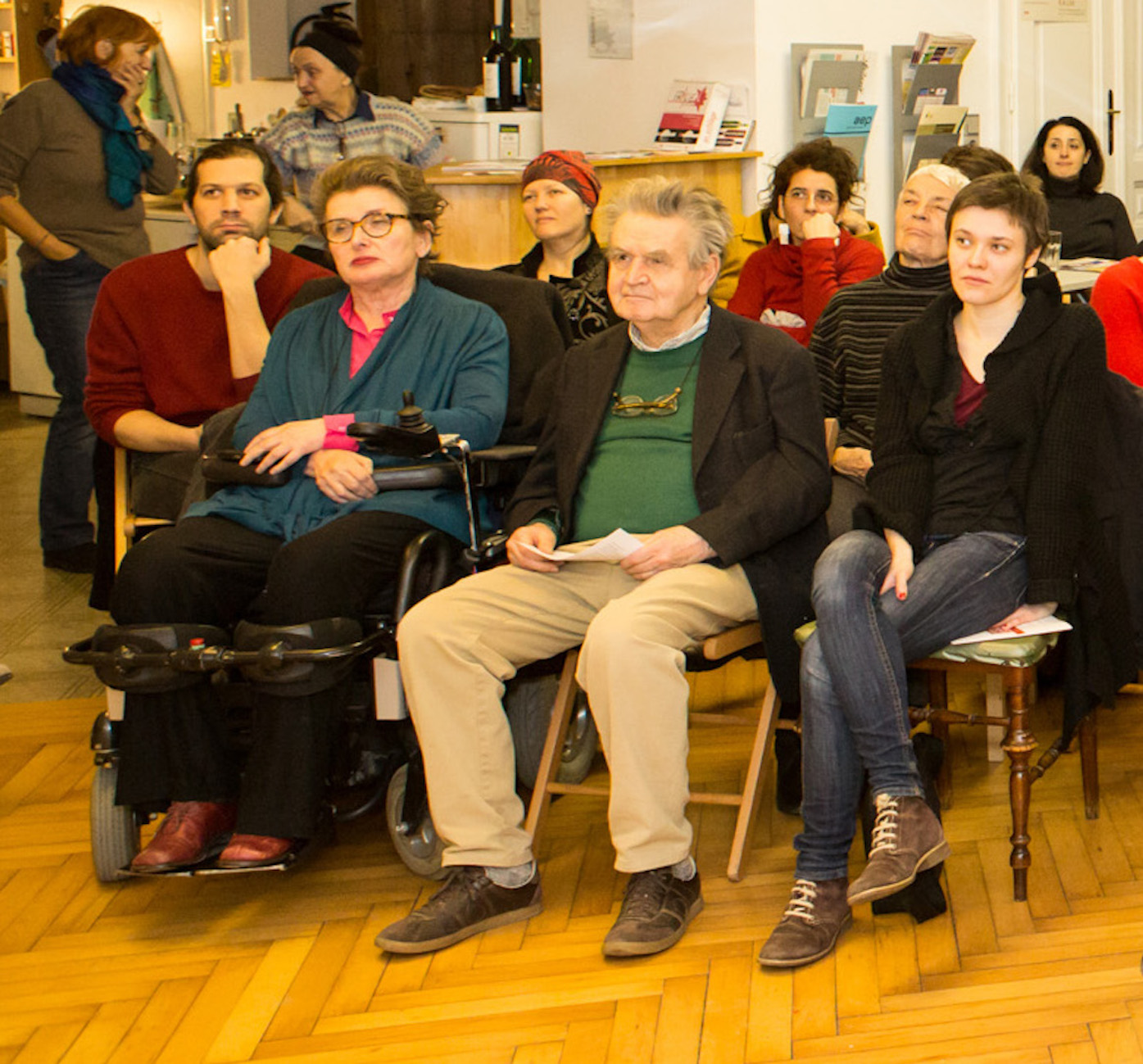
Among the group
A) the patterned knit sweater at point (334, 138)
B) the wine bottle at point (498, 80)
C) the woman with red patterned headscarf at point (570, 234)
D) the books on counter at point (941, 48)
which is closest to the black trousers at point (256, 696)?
the woman with red patterned headscarf at point (570, 234)

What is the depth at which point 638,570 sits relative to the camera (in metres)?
2.78

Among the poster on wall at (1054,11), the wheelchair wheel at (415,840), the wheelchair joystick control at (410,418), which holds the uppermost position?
the poster on wall at (1054,11)

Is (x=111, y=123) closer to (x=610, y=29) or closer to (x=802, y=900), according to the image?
(x=610, y=29)

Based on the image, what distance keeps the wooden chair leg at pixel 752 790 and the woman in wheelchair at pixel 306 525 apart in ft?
2.28

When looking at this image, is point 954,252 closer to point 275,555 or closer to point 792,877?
point 792,877

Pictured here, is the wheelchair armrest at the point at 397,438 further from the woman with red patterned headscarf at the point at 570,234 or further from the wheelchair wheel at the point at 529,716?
the woman with red patterned headscarf at the point at 570,234

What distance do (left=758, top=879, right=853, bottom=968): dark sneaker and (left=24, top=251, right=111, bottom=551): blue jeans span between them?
3.26 meters

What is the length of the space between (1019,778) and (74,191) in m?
3.71

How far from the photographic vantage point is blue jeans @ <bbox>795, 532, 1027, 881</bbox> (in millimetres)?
2600

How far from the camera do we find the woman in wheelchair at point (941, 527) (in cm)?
259

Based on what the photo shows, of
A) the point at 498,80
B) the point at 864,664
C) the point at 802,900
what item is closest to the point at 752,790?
the point at 802,900

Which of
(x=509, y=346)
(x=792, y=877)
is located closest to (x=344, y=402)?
(x=509, y=346)

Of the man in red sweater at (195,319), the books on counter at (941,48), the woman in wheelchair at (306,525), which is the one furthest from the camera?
the books on counter at (941,48)

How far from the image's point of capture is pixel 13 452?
281 inches
